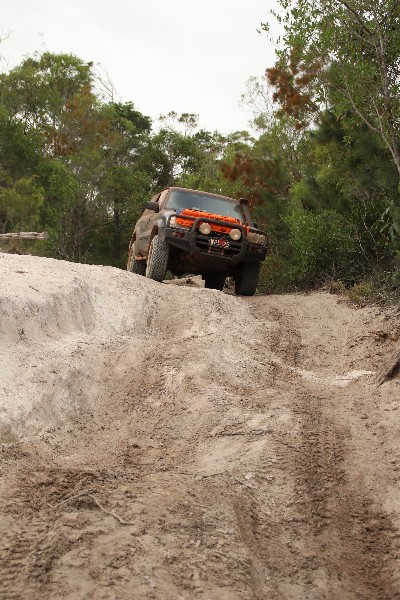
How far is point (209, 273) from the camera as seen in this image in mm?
11289

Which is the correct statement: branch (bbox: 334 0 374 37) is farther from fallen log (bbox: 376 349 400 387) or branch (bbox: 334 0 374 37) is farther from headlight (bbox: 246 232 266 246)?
fallen log (bbox: 376 349 400 387)

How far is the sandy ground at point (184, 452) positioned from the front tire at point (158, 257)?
207 centimetres

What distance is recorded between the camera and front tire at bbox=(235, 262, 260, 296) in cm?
1085

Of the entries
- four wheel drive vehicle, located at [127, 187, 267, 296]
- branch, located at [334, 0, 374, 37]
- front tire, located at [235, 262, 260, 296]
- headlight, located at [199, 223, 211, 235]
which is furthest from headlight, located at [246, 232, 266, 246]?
branch, located at [334, 0, 374, 37]

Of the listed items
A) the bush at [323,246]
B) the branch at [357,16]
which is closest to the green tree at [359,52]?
the branch at [357,16]

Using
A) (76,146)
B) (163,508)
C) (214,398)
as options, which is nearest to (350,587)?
(163,508)

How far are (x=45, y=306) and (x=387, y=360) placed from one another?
11.0 feet

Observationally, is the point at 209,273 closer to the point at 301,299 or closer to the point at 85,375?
the point at 301,299

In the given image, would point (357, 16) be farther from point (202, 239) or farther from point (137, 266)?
point (137, 266)

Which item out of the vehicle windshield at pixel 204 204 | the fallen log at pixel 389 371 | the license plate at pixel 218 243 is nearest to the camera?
the fallen log at pixel 389 371

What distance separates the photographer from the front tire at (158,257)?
10055mm

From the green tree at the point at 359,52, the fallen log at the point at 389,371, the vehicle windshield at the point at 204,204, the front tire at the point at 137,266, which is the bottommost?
the front tire at the point at 137,266

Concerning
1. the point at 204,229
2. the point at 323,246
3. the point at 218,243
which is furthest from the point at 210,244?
the point at 323,246

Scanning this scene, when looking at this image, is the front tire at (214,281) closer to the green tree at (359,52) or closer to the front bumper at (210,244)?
the front bumper at (210,244)
